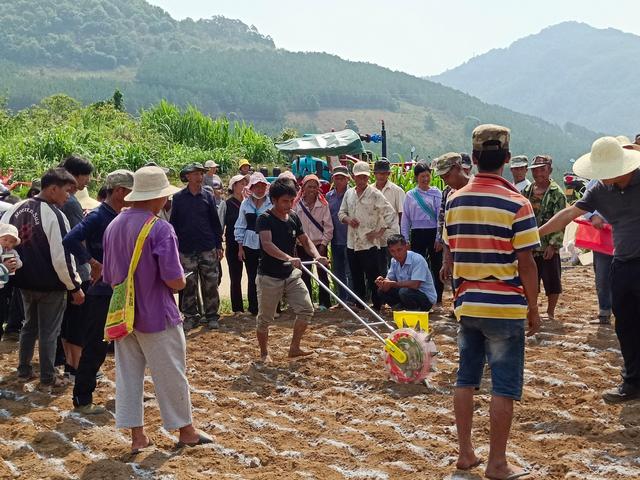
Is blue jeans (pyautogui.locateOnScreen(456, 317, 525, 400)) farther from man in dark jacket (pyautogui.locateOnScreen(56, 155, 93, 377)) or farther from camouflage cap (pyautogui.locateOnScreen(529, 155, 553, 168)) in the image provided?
camouflage cap (pyautogui.locateOnScreen(529, 155, 553, 168))

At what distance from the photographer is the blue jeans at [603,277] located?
784cm

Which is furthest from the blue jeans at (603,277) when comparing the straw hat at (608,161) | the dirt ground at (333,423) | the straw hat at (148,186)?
the straw hat at (148,186)

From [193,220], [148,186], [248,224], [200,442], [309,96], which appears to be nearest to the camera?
[148,186]

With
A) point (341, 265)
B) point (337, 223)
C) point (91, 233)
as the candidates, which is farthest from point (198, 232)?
point (91, 233)

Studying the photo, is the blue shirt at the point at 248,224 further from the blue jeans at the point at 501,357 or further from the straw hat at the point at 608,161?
the blue jeans at the point at 501,357

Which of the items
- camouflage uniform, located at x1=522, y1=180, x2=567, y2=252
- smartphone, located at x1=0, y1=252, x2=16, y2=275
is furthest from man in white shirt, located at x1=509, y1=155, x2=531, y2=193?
smartphone, located at x1=0, y1=252, x2=16, y2=275

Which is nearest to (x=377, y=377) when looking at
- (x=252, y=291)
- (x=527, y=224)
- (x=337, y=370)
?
(x=337, y=370)

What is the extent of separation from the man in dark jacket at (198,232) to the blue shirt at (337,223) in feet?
4.71

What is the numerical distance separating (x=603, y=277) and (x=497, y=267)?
158 inches

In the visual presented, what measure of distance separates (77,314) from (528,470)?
380 cm

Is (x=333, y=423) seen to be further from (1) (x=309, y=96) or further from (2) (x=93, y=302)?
(1) (x=309, y=96)

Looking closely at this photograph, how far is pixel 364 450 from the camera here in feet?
16.5

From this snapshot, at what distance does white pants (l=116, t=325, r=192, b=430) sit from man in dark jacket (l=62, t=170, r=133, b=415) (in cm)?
76

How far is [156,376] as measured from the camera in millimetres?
5008
